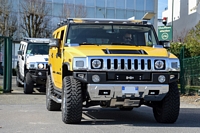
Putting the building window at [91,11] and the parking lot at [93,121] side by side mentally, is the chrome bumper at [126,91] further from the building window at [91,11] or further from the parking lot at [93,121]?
the building window at [91,11]

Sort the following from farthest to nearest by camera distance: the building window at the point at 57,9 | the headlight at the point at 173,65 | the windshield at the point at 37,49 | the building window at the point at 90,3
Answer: the building window at the point at 90,3 < the building window at the point at 57,9 < the windshield at the point at 37,49 < the headlight at the point at 173,65

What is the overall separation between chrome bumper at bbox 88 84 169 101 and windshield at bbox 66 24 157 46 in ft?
5.42

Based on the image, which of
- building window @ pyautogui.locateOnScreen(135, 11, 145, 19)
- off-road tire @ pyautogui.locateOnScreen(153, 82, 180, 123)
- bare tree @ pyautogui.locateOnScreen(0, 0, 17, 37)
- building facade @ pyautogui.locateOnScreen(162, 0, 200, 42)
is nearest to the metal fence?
off-road tire @ pyautogui.locateOnScreen(153, 82, 180, 123)

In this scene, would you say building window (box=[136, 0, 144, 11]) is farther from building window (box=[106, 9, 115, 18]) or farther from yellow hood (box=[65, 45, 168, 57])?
yellow hood (box=[65, 45, 168, 57])

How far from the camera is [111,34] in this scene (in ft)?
31.9

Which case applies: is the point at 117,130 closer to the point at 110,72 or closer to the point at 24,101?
the point at 110,72

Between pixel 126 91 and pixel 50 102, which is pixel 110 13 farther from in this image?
pixel 126 91

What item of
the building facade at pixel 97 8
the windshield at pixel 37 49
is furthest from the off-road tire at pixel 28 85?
the building facade at pixel 97 8

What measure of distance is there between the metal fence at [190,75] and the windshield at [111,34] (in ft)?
21.3

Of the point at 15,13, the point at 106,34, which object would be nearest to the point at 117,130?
the point at 106,34

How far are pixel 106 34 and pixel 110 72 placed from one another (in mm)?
1768

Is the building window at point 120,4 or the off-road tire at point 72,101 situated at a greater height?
the building window at point 120,4

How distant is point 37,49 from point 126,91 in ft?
32.5

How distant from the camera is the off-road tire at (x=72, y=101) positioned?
27.1 ft
